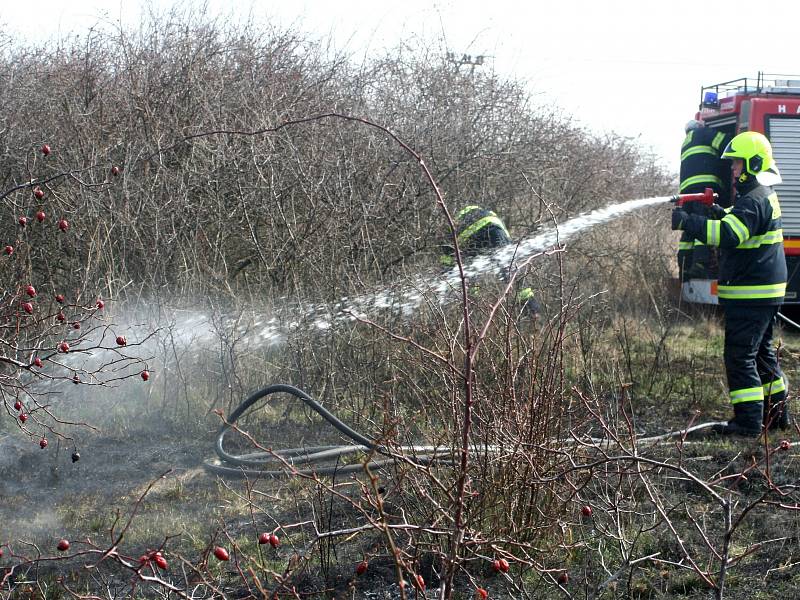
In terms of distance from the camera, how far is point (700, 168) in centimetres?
898

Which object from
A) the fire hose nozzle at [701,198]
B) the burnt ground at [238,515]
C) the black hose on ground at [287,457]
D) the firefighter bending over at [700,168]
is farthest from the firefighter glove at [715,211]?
the black hose on ground at [287,457]

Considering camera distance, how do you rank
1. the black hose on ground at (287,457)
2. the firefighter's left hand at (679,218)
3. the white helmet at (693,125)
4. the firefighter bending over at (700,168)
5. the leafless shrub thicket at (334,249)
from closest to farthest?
the leafless shrub thicket at (334,249), the black hose on ground at (287,457), the firefighter's left hand at (679,218), the firefighter bending over at (700,168), the white helmet at (693,125)

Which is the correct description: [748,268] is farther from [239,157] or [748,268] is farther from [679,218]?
[239,157]

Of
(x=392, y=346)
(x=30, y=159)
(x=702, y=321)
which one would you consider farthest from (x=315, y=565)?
(x=702, y=321)

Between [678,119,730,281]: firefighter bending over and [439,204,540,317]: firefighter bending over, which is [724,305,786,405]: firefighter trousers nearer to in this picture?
[439,204,540,317]: firefighter bending over

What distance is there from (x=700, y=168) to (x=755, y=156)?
336 centimetres

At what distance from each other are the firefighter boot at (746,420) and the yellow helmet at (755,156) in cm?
144

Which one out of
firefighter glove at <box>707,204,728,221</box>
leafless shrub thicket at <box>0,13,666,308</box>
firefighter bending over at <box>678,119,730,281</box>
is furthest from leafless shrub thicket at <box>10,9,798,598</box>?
firefighter glove at <box>707,204,728,221</box>

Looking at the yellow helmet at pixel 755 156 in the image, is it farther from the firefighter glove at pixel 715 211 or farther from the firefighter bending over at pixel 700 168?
the firefighter bending over at pixel 700 168

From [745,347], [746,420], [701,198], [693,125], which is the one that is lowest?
[746,420]

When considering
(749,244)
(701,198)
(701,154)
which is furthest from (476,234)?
(701,154)

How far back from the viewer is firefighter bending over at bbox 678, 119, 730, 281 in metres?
8.90

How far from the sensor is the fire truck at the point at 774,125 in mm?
9180

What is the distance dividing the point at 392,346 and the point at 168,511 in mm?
1662
